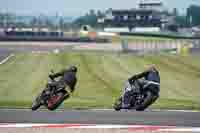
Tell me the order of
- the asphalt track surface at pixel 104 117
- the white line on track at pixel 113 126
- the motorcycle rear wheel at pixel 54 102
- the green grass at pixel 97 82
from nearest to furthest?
the white line on track at pixel 113 126, the asphalt track surface at pixel 104 117, the motorcycle rear wheel at pixel 54 102, the green grass at pixel 97 82

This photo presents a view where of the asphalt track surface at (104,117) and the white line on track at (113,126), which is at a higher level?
the white line on track at (113,126)

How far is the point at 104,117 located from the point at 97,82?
28.2 feet

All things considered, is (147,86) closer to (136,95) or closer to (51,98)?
(136,95)

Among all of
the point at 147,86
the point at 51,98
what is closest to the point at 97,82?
the point at 51,98

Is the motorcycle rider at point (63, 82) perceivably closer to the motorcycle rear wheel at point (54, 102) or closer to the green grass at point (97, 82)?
the motorcycle rear wheel at point (54, 102)

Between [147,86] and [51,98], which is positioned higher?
[147,86]

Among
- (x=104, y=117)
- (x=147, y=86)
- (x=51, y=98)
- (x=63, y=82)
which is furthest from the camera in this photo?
(x=63, y=82)

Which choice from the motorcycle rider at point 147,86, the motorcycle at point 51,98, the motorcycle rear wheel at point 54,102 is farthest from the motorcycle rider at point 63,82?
the motorcycle rider at point 147,86

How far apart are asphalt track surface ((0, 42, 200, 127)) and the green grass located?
1.73m

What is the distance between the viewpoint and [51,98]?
47.1 feet

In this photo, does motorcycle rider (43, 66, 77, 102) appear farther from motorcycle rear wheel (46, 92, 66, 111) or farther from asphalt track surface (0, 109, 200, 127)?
asphalt track surface (0, 109, 200, 127)

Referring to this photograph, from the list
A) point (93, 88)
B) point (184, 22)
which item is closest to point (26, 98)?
point (93, 88)

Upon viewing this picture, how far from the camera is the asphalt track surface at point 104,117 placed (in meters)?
11.1

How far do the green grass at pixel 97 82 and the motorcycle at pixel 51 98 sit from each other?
34 centimetres
